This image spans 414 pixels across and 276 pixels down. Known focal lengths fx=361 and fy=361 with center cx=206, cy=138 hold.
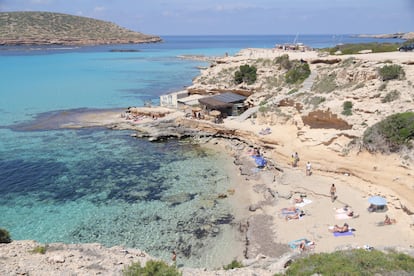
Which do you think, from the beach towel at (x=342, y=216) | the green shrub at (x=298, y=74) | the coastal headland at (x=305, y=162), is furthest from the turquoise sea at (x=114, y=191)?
the green shrub at (x=298, y=74)

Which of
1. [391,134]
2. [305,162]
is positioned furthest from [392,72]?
[305,162]

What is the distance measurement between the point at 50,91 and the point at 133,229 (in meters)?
44.0

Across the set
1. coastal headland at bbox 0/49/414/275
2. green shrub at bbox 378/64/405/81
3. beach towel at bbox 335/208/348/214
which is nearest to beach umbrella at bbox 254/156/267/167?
coastal headland at bbox 0/49/414/275

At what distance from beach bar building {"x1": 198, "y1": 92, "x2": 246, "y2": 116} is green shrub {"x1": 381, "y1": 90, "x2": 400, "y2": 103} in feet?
48.5

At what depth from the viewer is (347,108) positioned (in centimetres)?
2545

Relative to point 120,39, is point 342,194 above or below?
below

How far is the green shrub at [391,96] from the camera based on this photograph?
79.9 feet

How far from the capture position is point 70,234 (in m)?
17.0

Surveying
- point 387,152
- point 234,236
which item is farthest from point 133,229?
point 387,152

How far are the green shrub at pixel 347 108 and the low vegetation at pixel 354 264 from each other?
16017mm

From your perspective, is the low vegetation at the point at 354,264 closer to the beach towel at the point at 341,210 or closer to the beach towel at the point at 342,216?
the beach towel at the point at 342,216

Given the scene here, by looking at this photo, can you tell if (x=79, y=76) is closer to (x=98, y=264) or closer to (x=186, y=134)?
(x=186, y=134)

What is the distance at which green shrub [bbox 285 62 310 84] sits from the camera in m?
36.7

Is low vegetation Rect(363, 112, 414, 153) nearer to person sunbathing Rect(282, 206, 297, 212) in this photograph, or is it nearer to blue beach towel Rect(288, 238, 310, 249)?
person sunbathing Rect(282, 206, 297, 212)
